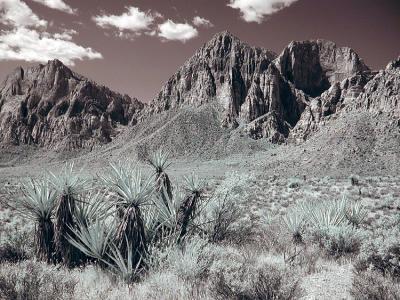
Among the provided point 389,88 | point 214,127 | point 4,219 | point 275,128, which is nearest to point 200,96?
point 214,127

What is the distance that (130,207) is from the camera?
6.86 metres

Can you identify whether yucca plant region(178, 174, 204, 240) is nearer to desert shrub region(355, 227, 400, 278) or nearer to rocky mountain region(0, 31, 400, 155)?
desert shrub region(355, 227, 400, 278)

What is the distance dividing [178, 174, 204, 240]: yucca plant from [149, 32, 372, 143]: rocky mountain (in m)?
103

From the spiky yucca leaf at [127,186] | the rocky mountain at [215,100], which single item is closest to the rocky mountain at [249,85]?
the rocky mountain at [215,100]

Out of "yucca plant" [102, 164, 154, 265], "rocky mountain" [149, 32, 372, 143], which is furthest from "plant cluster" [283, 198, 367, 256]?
"rocky mountain" [149, 32, 372, 143]

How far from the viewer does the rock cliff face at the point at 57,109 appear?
6112 inches

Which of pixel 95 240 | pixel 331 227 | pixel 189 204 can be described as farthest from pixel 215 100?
pixel 95 240

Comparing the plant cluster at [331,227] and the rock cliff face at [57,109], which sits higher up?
the rock cliff face at [57,109]

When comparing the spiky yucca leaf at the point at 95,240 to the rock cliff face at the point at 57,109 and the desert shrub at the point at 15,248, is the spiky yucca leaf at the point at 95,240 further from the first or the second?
the rock cliff face at the point at 57,109

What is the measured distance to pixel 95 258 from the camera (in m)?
7.68

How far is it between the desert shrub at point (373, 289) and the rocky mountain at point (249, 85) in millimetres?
104233

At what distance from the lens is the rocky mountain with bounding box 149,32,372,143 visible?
118m

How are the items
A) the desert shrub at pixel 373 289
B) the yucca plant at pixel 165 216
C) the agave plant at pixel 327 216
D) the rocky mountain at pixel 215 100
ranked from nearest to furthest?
the desert shrub at pixel 373 289 → the yucca plant at pixel 165 216 → the agave plant at pixel 327 216 → the rocky mountain at pixel 215 100

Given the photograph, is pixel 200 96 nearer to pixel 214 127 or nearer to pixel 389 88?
pixel 214 127
